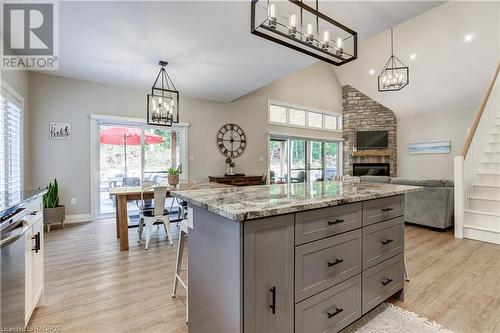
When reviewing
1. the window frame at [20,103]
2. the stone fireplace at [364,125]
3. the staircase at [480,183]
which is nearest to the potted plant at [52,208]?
the window frame at [20,103]

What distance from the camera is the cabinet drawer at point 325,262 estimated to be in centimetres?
133

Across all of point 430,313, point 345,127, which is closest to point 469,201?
point 430,313

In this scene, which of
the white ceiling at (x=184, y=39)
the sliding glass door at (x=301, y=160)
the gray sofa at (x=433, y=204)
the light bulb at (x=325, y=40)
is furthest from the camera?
the sliding glass door at (x=301, y=160)

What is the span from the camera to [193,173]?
19.1ft

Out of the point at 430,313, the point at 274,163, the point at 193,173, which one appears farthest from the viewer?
the point at 274,163

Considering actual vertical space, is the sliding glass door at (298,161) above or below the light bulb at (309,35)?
below

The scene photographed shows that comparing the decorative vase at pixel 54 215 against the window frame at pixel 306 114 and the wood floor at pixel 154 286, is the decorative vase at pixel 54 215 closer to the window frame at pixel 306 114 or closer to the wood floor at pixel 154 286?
the wood floor at pixel 154 286

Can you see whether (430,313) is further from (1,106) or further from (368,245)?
(1,106)

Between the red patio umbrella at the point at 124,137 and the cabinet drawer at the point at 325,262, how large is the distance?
488 centimetres

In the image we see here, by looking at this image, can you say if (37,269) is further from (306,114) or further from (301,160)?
(306,114)

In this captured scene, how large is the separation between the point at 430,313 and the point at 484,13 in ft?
20.9

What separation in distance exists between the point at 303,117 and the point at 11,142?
22.0ft

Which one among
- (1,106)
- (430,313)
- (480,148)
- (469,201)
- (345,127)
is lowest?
(430,313)

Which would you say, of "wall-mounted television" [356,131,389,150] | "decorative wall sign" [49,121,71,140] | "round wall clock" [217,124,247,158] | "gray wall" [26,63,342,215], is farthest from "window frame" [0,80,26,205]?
"wall-mounted television" [356,131,389,150]
